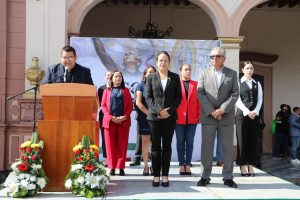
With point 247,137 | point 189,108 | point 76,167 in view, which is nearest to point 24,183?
point 76,167

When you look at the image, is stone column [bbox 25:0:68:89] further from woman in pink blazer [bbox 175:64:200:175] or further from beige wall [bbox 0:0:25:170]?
woman in pink blazer [bbox 175:64:200:175]

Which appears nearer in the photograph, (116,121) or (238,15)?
(116,121)

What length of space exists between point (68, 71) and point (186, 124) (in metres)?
2.30

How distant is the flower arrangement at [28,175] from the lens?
5.31 m

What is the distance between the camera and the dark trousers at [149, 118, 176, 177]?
5984mm

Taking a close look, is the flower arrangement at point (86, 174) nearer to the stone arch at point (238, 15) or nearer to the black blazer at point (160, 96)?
the black blazer at point (160, 96)

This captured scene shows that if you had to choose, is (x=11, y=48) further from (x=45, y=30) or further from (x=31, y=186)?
(x=31, y=186)

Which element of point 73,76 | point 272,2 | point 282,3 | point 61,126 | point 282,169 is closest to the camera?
point 61,126

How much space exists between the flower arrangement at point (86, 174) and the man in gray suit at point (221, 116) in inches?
56.6

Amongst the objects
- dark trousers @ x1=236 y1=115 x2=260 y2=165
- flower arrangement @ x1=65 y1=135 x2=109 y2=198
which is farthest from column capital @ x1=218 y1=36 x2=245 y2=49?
flower arrangement @ x1=65 y1=135 x2=109 y2=198

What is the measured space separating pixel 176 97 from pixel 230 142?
0.94 meters

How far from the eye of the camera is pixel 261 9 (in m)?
14.5

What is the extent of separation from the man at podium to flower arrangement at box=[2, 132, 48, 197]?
2.96 ft

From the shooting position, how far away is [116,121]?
6.92m
